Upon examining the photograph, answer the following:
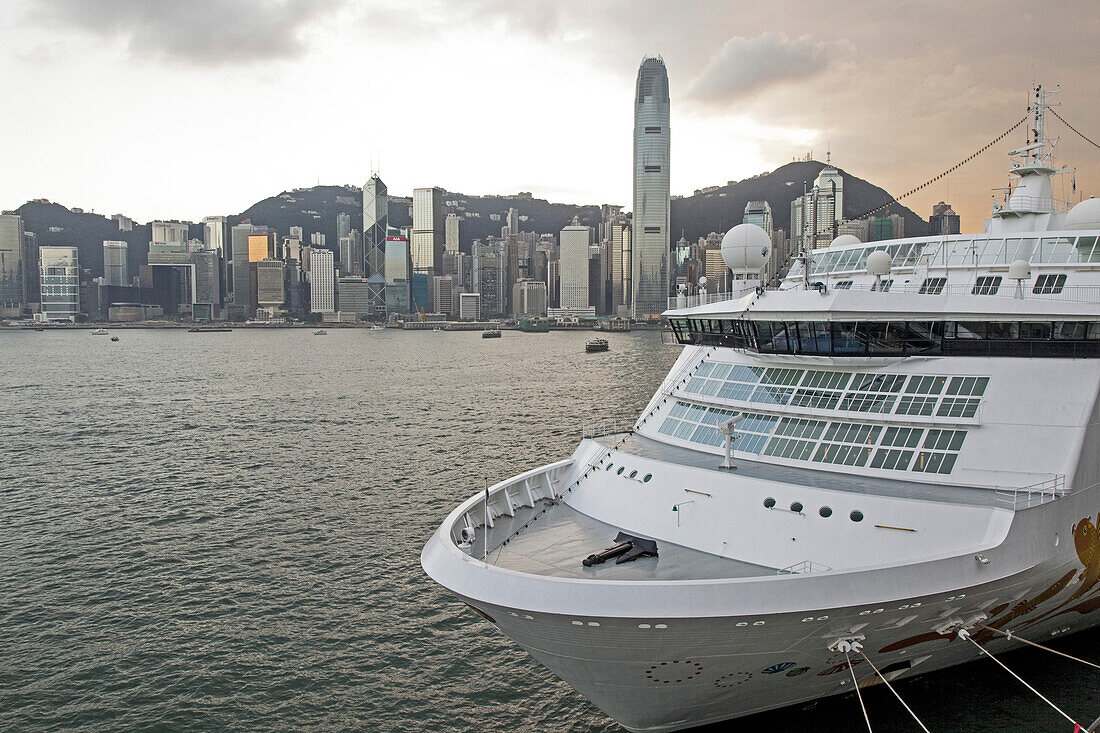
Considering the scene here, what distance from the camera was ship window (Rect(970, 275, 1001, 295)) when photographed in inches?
667

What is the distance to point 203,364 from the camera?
335 ft

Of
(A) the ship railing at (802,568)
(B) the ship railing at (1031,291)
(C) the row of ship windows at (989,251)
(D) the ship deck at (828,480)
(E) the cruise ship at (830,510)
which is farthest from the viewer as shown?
(C) the row of ship windows at (989,251)

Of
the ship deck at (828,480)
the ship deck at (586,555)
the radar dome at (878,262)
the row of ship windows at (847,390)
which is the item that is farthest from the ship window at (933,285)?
the ship deck at (586,555)

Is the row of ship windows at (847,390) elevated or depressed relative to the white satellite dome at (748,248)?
depressed

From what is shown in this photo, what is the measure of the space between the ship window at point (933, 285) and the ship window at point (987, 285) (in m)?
0.70

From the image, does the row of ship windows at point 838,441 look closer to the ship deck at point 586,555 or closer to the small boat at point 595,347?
the ship deck at point 586,555

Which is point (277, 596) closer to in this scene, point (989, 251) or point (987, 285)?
point (987, 285)

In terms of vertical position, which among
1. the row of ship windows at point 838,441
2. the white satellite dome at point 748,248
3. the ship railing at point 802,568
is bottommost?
the ship railing at point 802,568

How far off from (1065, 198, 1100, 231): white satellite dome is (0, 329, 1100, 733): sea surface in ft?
31.9

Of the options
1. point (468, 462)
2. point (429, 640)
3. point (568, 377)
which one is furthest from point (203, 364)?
point (429, 640)

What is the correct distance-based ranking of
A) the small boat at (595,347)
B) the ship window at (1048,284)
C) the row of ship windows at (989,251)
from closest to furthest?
the ship window at (1048,284) → the row of ship windows at (989,251) → the small boat at (595,347)

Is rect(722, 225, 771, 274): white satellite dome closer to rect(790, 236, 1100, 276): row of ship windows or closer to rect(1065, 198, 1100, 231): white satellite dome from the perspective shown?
rect(790, 236, 1100, 276): row of ship windows

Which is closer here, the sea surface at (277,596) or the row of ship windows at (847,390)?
the row of ship windows at (847,390)

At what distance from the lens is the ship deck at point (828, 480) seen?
41.0 ft
